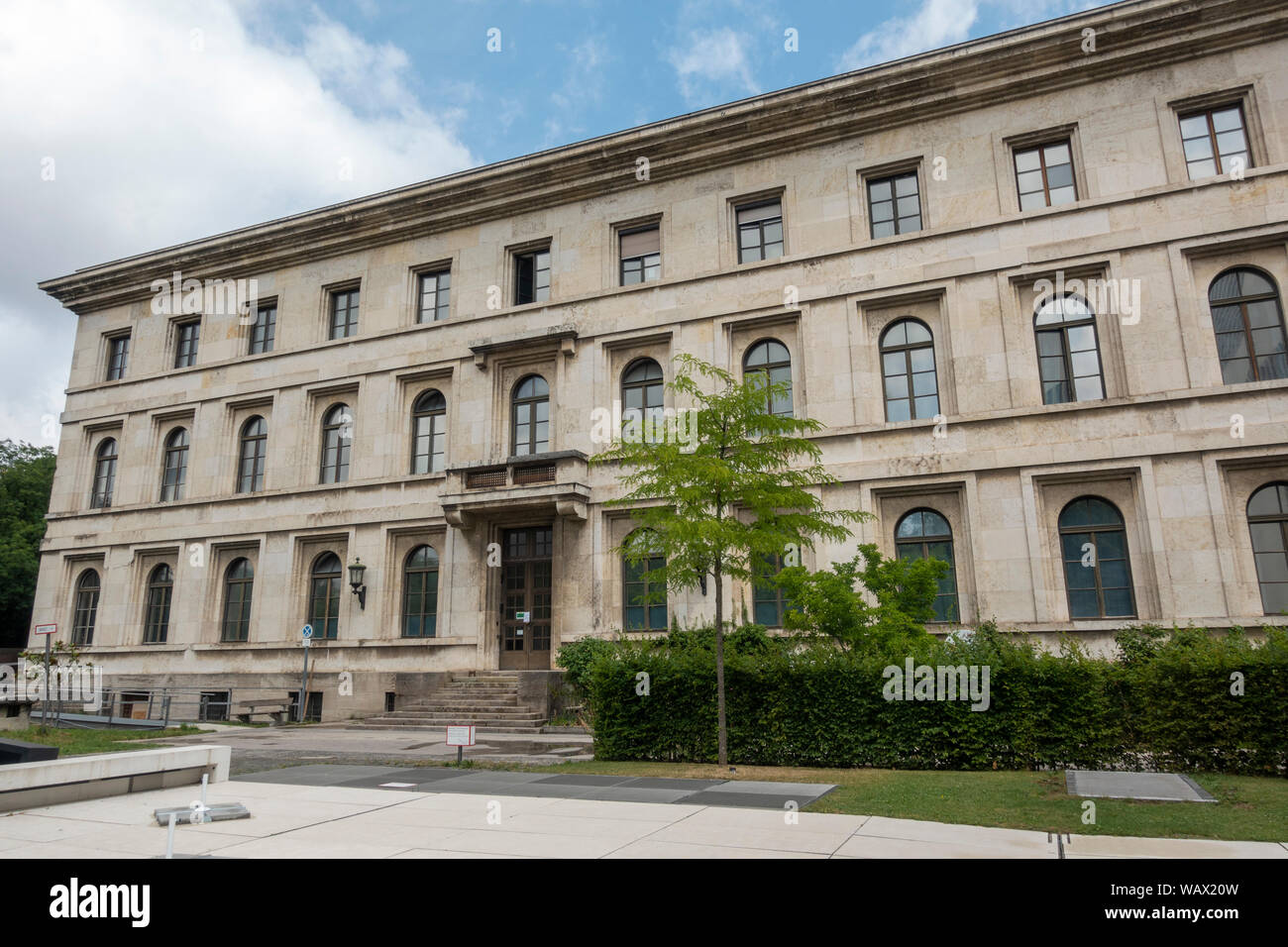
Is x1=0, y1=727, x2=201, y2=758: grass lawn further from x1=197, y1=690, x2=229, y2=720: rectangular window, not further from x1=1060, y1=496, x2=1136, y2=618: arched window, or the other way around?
x1=1060, y1=496, x2=1136, y2=618: arched window

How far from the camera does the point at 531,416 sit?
2780 centimetres

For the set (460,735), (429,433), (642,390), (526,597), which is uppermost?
(642,390)

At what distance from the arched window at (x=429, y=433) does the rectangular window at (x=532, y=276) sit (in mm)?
4420

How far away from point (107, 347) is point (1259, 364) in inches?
1574

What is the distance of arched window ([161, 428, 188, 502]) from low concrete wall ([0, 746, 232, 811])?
23317mm

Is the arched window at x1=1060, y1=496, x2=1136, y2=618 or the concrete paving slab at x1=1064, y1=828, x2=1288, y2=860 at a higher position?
the arched window at x1=1060, y1=496, x2=1136, y2=618

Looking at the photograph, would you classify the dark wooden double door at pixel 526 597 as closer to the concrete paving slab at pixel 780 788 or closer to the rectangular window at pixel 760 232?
the rectangular window at pixel 760 232

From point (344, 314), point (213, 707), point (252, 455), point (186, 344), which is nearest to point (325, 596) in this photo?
point (213, 707)

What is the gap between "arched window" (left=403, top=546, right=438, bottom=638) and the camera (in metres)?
27.5

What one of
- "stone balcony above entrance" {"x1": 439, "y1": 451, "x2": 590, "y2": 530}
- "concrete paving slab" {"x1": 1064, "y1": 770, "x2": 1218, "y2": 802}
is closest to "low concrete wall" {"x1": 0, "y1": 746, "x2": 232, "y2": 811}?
"concrete paving slab" {"x1": 1064, "y1": 770, "x2": 1218, "y2": 802}

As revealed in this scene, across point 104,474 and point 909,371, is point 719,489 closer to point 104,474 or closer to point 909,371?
point 909,371

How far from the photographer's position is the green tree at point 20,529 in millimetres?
50250

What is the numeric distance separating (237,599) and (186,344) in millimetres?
11097

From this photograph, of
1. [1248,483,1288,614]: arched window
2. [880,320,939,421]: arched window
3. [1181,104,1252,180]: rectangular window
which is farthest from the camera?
[880,320,939,421]: arched window
